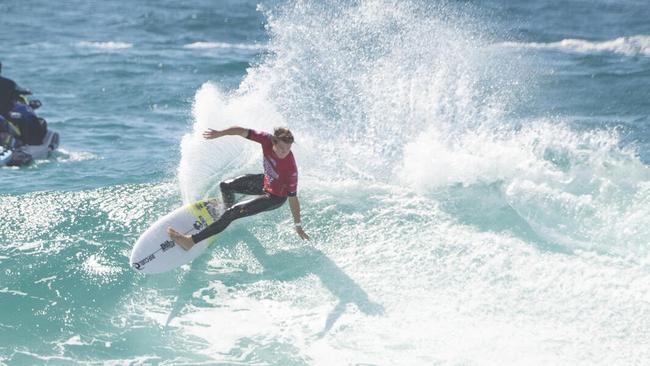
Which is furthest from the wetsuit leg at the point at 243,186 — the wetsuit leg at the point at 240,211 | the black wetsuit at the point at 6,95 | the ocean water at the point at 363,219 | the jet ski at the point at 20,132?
the black wetsuit at the point at 6,95

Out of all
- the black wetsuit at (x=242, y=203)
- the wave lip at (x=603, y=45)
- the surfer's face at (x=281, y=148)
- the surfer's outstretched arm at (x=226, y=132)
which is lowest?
the black wetsuit at (x=242, y=203)

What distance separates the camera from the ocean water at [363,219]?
6.62 m

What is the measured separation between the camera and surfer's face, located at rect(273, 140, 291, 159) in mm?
7313

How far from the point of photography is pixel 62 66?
67.9 feet

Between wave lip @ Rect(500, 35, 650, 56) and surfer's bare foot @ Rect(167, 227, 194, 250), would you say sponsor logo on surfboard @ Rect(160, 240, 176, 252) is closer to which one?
surfer's bare foot @ Rect(167, 227, 194, 250)

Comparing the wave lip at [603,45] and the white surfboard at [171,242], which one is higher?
the wave lip at [603,45]

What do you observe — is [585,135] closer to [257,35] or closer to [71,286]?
[71,286]

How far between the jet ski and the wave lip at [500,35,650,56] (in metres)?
11.6

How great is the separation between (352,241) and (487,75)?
8.22 metres

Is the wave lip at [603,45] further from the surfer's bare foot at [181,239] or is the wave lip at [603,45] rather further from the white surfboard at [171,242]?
the surfer's bare foot at [181,239]

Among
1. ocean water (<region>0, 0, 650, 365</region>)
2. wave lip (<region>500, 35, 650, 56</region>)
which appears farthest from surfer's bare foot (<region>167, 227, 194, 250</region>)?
wave lip (<region>500, 35, 650, 56</region>)

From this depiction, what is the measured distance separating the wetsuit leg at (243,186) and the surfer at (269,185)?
0.23 meters

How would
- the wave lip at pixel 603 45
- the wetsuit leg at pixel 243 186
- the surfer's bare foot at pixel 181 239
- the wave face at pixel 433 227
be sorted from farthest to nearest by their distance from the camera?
the wave lip at pixel 603 45 → the wetsuit leg at pixel 243 186 → the surfer's bare foot at pixel 181 239 → the wave face at pixel 433 227

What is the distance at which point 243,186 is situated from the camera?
8234 millimetres
